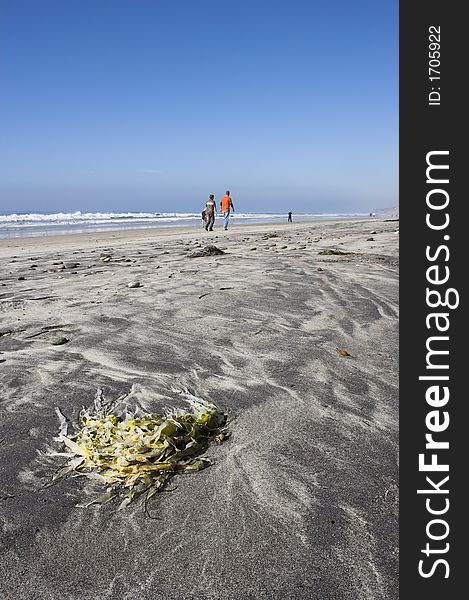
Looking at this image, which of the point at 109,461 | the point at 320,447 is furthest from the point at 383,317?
the point at 109,461

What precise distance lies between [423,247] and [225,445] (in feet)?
5.22

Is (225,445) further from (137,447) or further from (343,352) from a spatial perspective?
(343,352)

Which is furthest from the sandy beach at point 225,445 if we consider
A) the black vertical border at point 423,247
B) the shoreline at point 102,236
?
the shoreline at point 102,236

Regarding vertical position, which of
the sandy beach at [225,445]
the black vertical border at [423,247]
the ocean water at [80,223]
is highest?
the ocean water at [80,223]

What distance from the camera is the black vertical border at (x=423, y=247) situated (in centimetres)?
110

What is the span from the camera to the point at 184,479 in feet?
7.06

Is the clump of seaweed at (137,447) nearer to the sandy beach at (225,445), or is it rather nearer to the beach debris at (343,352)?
the sandy beach at (225,445)

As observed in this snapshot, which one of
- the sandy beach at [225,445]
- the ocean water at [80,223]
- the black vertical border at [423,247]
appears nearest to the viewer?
the black vertical border at [423,247]

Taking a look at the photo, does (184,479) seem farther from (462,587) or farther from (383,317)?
(383,317)

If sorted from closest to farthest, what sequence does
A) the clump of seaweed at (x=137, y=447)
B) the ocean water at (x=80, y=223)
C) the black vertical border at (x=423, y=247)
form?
the black vertical border at (x=423, y=247) → the clump of seaweed at (x=137, y=447) → the ocean water at (x=80, y=223)

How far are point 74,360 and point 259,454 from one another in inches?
70.3

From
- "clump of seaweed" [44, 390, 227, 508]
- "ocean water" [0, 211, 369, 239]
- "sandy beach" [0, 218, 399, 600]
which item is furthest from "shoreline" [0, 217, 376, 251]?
"clump of seaweed" [44, 390, 227, 508]

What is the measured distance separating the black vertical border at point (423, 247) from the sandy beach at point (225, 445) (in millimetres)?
625

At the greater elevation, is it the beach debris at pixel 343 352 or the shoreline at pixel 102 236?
the shoreline at pixel 102 236
